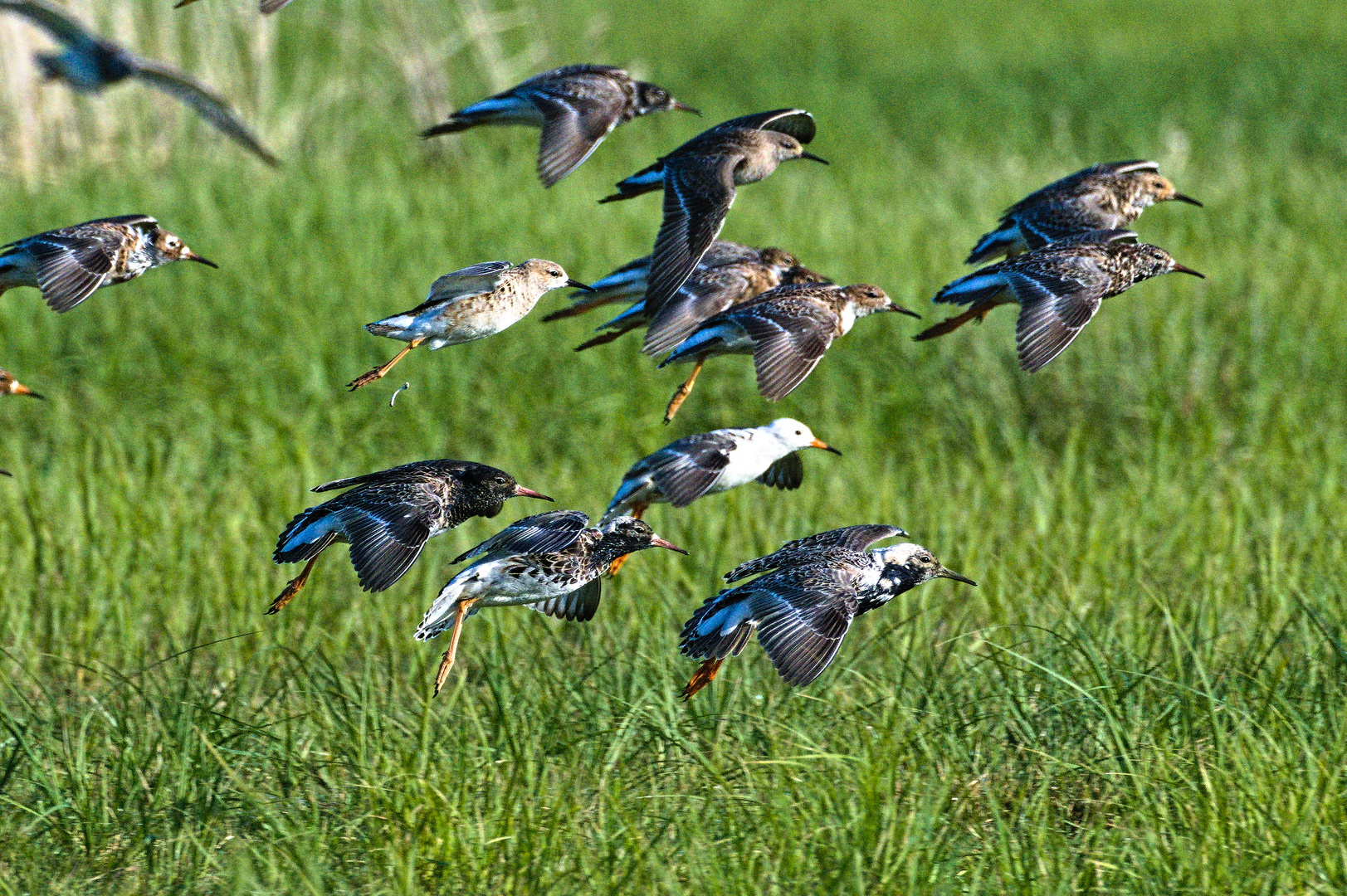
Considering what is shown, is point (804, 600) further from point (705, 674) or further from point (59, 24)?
point (59, 24)

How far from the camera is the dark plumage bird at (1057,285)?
3.41 metres

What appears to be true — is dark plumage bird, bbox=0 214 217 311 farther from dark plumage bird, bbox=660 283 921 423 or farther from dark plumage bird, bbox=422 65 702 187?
dark plumage bird, bbox=660 283 921 423

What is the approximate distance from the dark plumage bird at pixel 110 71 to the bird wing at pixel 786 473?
1.81 meters

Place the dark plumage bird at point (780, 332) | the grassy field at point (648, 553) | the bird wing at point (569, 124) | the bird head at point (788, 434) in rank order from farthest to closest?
the grassy field at point (648, 553), the bird head at point (788, 434), the bird wing at point (569, 124), the dark plumage bird at point (780, 332)

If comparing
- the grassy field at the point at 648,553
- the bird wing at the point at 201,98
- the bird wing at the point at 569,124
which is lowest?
the grassy field at the point at 648,553

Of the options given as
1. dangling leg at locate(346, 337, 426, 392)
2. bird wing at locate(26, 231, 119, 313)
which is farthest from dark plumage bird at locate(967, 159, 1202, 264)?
bird wing at locate(26, 231, 119, 313)

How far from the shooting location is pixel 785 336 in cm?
342

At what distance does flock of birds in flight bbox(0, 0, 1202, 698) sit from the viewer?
330cm

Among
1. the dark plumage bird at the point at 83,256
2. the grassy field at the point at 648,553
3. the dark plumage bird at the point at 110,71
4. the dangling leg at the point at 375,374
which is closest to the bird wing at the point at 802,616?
the grassy field at the point at 648,553

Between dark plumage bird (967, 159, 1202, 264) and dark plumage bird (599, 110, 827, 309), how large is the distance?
57 cm

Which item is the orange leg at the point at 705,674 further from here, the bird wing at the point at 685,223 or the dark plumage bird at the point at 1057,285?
the dark plumage bird at the point at 1057,285

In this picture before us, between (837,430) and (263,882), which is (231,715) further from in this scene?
(837,430)

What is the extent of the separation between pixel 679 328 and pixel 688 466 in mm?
540

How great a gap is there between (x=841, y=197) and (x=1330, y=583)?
686cm
